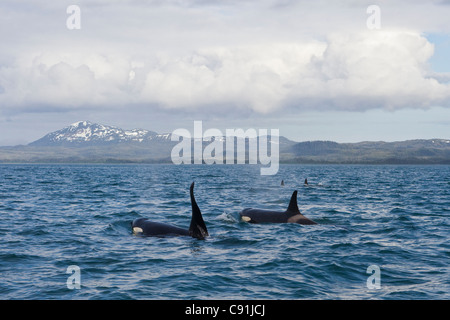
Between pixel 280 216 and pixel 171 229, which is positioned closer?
pixel 171 229

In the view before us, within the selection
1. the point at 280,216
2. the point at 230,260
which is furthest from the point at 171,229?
the point at 280,216

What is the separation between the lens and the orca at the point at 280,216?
23734 mm

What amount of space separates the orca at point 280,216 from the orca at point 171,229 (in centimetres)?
548

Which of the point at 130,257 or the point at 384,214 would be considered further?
the point at 384,214

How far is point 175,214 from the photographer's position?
29078 millimetres

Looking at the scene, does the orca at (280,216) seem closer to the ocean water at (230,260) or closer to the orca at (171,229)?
the ocean water at (230,260)

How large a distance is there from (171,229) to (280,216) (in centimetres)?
653

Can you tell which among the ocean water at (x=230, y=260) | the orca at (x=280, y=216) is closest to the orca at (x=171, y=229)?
the ocean water at (x=230, y=260)

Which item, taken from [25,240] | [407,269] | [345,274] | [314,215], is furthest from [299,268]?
[314,215]

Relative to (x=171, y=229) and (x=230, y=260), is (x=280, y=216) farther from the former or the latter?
(x=230, y=260)

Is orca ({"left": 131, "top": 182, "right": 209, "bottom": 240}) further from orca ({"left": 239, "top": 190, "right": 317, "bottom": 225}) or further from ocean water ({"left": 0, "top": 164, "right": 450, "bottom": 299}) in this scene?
orca ({"left": 239, "top": 190, "right": 317, "bottom": 225})

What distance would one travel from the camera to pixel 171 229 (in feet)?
64.7
